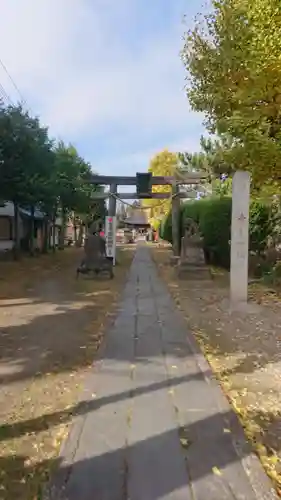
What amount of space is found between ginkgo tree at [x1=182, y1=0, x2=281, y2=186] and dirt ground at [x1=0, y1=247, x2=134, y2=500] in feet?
14.5

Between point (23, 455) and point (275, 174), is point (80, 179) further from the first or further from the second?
point (23, 455)

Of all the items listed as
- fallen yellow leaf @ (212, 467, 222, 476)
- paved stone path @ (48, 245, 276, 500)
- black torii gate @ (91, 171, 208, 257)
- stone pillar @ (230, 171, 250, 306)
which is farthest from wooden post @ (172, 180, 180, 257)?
fallen yellow leaf @ (212, 467, 222, 476)

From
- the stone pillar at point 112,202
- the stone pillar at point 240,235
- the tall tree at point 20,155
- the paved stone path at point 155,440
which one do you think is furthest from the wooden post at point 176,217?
the paved stone path at point 155,440

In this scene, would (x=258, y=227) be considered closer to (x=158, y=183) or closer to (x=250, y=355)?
(x=158, y=183)

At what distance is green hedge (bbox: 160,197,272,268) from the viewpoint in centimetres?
Answer: 1777

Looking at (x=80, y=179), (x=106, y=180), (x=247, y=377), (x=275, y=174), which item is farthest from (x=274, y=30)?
(x=80, y=179)

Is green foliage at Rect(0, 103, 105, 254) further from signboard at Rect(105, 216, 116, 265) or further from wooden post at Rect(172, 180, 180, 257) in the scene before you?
wooden post at Rect(172, 180, 180, 257)

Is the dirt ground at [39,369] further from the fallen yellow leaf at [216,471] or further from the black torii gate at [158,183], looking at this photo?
the black torii gate at [158,183]

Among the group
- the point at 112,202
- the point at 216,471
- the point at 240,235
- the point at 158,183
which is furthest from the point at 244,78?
the point at 158,183

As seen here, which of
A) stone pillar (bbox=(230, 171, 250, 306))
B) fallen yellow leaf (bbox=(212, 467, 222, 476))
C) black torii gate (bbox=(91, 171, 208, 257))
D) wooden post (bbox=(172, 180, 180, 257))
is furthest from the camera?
wooden post (bbox=(172, 180, 180, 257))

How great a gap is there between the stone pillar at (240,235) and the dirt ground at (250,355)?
45 cm

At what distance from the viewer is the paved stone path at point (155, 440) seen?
2947mm

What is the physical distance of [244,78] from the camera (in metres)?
10.5

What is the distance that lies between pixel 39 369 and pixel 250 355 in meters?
2.65
